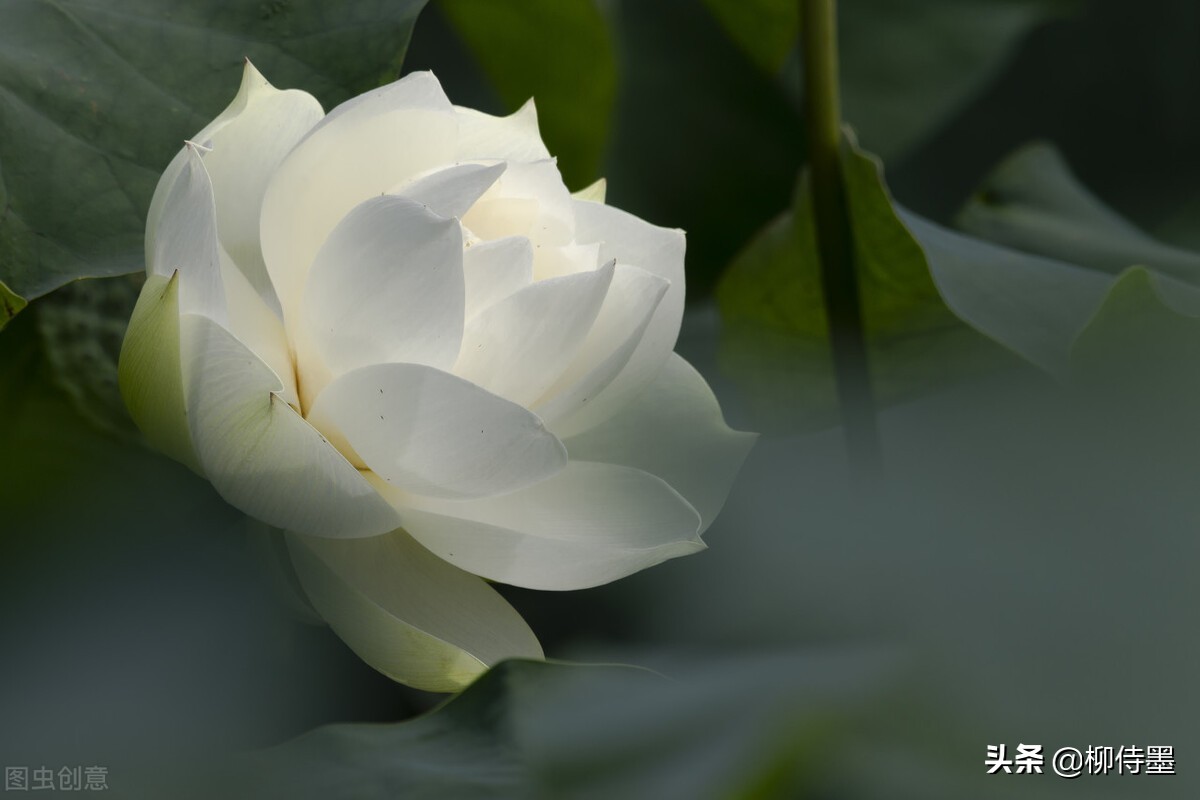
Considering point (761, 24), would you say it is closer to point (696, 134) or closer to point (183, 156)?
point (696, 134)

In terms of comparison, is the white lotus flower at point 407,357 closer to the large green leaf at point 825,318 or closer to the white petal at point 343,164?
the white petal at point 343,164

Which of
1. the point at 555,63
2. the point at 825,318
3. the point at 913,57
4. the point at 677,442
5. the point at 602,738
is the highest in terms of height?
the point at 913,57

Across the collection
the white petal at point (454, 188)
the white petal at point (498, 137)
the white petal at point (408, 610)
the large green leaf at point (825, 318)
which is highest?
the large green leaf at point (825, 318)

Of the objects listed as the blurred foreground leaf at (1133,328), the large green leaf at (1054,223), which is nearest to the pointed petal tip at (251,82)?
the blurred foreground leaf at (1133,328)

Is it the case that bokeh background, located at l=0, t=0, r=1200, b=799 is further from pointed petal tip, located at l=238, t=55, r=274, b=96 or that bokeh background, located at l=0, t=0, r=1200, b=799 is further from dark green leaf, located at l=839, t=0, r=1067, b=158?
dark green leaf, located at l=839, t=0, r=1067, b=158

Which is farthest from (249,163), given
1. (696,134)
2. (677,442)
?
(696,134)

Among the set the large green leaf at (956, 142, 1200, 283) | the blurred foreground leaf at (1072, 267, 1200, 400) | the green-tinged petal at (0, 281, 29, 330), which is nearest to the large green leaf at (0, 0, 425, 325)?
the green-tinged petal at (0, 281, 29, 330)

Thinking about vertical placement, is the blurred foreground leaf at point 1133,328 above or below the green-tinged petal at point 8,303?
above
